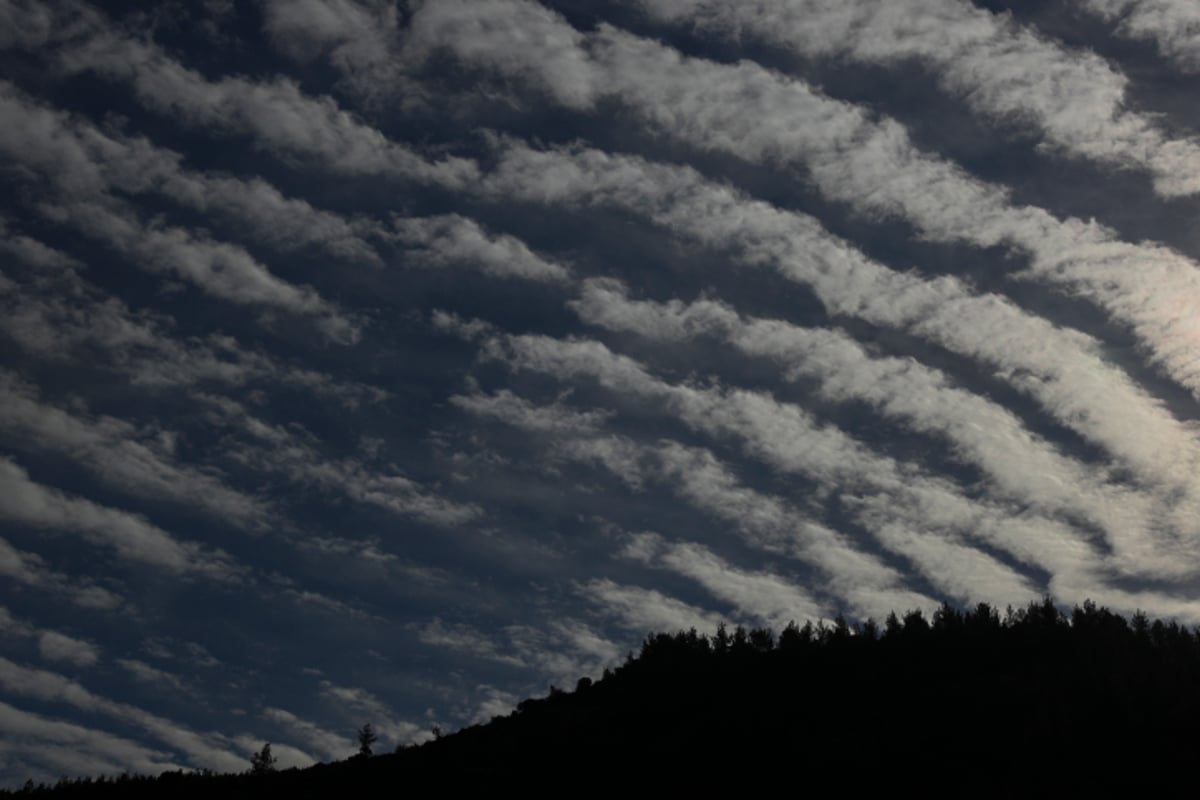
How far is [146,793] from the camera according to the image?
91062mm

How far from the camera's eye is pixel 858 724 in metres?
76.6

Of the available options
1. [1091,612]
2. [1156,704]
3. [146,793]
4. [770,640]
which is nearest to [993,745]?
[1156,704]

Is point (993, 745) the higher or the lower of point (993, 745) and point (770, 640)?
the lower

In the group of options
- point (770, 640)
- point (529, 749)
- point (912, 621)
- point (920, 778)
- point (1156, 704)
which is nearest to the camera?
point (920, 778)

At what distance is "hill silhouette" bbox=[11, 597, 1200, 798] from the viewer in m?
65.4

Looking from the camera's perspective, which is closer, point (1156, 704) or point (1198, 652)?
point (1156, 704)

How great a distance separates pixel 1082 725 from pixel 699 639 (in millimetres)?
52483

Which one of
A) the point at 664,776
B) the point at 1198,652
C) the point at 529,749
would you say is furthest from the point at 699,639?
the point at 1198,652

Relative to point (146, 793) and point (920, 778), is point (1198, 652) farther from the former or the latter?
point (146, 793)

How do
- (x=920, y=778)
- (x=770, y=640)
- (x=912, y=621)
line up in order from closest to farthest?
(x=920, y=778), (x=912, y=621), (x=770, y=640)

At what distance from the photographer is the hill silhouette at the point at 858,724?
215ft

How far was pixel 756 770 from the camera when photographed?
244ft

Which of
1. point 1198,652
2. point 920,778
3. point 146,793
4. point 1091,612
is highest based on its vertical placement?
point 1091,612

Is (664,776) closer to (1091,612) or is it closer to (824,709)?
(824,709)
